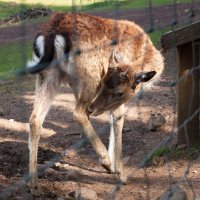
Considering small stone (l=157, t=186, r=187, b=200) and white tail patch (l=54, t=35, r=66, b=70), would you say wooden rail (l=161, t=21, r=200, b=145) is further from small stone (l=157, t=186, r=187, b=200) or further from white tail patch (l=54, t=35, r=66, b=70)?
small stone (l=157, t=186, r=187, b=200)

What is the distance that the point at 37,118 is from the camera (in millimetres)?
4746

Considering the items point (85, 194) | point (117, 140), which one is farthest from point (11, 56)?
point (85, 194)

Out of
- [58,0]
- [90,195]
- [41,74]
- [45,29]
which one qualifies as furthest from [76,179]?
[58,0]

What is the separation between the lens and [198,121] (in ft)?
17.1

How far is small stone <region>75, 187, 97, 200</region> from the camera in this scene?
440cm

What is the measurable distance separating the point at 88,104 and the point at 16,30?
10966 mm

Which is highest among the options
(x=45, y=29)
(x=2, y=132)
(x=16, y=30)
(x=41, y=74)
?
(x=45, y=29)

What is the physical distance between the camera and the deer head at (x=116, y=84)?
16.0ft

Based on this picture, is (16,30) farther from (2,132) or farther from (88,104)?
(88,104)

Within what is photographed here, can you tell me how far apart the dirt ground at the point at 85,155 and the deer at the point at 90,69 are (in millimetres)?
172

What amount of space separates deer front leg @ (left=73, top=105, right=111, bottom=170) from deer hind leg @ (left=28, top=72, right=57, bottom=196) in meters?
0.26

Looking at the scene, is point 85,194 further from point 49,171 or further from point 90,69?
point 90,69

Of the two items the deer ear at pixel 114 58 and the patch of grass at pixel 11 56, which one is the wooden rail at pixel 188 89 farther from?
the patch of grass at pixel 11 56

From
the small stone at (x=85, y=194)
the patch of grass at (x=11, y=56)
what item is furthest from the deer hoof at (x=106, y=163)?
the patch of grass at (x=11, y=56)
